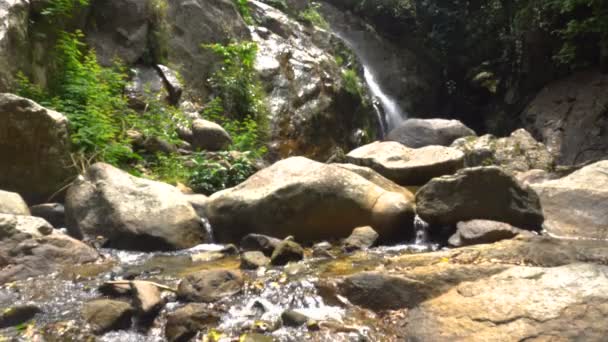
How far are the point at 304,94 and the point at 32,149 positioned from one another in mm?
6955

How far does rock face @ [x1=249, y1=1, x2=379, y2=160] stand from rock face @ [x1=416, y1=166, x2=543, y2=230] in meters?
4.93

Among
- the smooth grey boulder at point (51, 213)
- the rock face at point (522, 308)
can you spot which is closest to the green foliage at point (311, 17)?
the smooth grey boulder at point (51, 213)

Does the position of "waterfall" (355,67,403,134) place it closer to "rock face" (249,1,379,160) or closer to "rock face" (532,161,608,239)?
"rock face" (249,1,379,160)

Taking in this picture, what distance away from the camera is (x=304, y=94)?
1176 centimetres

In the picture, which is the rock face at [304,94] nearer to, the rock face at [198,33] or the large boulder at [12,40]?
the rock face at [198,33]

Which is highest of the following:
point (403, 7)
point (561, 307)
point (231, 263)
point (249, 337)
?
point (403, 7)

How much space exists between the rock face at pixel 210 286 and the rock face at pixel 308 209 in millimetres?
1825

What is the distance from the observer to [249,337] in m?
3.15

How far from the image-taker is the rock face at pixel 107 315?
128 inches

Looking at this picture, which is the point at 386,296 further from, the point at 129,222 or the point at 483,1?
the point at 483,1

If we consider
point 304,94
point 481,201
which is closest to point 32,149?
point 481,201

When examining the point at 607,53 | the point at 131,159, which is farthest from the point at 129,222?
the point at 607,53

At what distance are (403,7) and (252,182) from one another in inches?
626

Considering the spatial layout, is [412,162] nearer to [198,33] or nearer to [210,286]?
[210,286]
